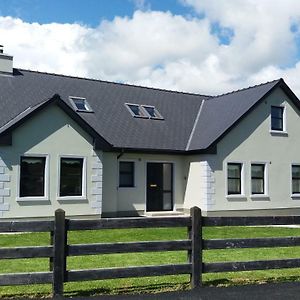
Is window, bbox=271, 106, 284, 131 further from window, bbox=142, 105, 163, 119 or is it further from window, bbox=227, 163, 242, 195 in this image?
window, bbox=142, 105, 163, 119

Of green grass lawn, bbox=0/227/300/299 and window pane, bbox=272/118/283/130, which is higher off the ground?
window pane, bbox=272/118/283/130

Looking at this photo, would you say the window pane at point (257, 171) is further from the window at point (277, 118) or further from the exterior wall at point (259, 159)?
the window at point (277, 118)

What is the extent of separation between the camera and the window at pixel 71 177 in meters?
17.8

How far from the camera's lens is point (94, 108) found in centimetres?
2183

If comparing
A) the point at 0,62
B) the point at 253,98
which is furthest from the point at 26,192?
the point at 253,98

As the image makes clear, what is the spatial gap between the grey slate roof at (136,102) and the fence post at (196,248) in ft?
40.5

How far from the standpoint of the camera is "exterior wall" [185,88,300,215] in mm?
21375

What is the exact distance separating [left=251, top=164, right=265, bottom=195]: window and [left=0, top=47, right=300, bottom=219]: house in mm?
49

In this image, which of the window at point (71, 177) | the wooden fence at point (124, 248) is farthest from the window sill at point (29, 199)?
the wooden fence at point (124, 248)

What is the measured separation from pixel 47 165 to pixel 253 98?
35.9ft

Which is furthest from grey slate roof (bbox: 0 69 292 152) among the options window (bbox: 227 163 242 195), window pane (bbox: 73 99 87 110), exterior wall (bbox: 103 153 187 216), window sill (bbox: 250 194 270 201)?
window sill (bbox: 250 194 270 201)

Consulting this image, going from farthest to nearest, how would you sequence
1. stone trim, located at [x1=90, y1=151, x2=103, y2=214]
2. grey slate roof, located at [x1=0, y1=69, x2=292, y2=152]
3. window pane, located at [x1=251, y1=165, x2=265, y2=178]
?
window pane, located at [x1=251, y1=165, x2=265, y2=178] → grey slate roof, located at [x1=0, y1=69, x2=292, y2=152] → stone trim, located at [x1=90, y1=151, x2=103, y2=214]

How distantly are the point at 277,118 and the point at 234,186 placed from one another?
451 centimetres

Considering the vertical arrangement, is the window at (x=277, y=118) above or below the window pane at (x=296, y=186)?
above
